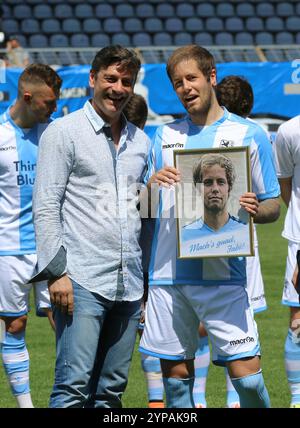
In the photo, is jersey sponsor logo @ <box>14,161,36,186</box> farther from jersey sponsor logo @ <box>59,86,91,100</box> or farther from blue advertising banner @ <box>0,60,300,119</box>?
jersey sponsor logo @ <box>59,86,91,100</box>

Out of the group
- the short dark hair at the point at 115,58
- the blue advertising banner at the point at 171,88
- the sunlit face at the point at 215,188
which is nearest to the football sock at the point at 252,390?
the sunlit face at the point at 215,188

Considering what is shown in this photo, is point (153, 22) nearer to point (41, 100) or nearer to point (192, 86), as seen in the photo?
point (41, 100)

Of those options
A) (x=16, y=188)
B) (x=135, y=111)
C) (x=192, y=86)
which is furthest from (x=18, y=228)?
(x=192, y=86)

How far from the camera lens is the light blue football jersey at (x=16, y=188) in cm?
577

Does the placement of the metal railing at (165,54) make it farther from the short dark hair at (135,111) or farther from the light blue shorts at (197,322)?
the light blue shorts at (197,322)

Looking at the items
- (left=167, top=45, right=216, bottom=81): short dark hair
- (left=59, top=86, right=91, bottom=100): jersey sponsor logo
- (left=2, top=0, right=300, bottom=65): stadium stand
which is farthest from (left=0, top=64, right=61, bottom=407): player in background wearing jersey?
(left=2, top=0, right=300, bottom=65): stadium stand

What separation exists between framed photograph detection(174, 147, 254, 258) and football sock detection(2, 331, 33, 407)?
6.19ft

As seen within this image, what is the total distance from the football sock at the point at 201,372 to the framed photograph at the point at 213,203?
1.75 m

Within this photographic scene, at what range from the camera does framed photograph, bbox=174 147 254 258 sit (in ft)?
13.7

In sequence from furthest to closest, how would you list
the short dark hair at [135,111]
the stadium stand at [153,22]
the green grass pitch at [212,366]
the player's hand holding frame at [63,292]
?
the stadium stand at [153,22]
the green grass pitch at [212,366]
the short dark hair at [135,111]
the player's hand holding frame at [63,292]

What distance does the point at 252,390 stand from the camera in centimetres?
434

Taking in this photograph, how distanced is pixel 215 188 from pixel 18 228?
6.26 feet
